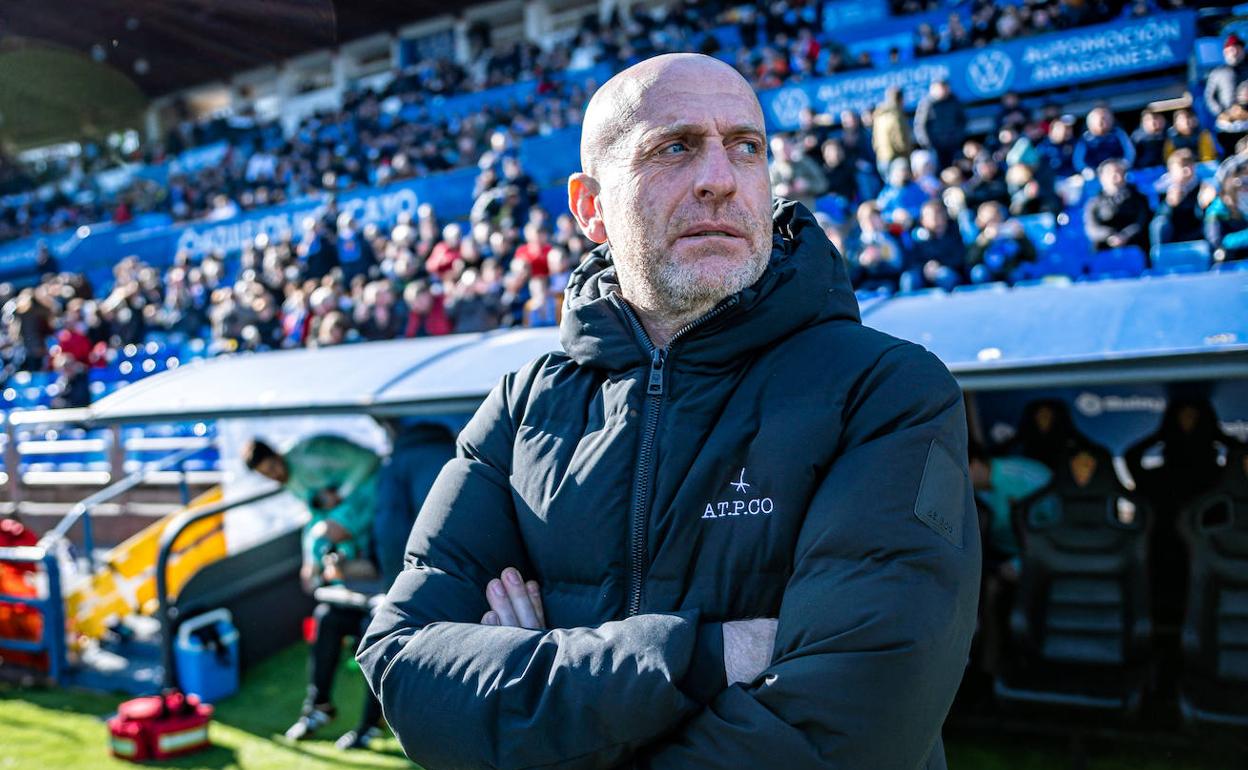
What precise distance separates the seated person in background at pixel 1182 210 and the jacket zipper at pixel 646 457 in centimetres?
721

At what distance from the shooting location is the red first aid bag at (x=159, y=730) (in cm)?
522

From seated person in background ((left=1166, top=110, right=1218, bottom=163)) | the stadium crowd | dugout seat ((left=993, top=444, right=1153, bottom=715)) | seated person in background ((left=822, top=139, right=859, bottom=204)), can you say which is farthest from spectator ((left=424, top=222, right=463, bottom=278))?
dugout seat ((left=993, top=444, right=1153, bottom=715))

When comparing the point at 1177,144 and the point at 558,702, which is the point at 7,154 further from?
the point at 558,702

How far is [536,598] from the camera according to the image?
5.03ft

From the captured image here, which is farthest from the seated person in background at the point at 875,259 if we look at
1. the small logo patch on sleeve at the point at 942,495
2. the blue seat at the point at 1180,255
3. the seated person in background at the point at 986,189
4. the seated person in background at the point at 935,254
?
the small logo patch on sleeve at the point at 942,495

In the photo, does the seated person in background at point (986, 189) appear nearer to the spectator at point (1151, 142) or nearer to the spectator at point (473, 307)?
the spectator at point (1151, 142)

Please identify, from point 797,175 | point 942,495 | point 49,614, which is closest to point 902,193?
point 797,175

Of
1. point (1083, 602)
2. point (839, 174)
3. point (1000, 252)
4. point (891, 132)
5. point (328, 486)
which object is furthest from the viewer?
point (891, 132)

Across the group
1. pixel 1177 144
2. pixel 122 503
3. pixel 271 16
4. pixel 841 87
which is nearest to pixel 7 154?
pixel 122 503

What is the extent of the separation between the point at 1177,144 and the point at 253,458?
861 cm

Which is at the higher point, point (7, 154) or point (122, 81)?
point (122, 81)

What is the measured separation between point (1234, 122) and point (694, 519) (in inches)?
371

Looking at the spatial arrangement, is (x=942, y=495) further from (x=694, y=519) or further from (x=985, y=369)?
(x=985, y=369)

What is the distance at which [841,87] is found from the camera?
13.0 meters
